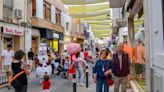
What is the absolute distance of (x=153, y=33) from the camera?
2701mm

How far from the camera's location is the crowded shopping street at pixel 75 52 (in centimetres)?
309

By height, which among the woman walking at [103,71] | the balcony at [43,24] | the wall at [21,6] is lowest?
the woman walking at [103,71]

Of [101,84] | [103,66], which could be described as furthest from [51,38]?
[103,66]

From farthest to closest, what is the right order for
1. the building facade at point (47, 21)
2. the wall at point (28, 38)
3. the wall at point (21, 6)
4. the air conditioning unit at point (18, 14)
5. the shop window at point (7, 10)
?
the building facade at point (47, 21)
the wall at point (28, 38)
the wall at point (21, 6)
the air conditioning unit at point (18, 14)
the shop window at point (7, 10)

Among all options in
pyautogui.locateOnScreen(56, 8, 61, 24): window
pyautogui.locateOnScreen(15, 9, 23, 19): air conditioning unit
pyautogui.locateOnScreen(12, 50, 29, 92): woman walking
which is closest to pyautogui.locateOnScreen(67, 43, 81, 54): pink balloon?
pyautogui.locateOnScreen(12, 50, 29, 92): woman walking

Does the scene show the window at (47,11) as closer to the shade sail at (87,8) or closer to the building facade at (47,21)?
the building facade at (47,21)

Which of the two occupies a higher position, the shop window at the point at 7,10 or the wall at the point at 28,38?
the shop window at the point at 7,10

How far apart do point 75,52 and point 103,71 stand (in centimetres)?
395

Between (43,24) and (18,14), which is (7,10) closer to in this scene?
(18,14)

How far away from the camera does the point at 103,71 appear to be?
8359 millimetres

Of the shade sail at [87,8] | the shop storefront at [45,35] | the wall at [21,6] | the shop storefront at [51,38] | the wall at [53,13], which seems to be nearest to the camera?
the wall at [21,6]

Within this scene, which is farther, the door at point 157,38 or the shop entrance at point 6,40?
the shop entrance at point 6,40

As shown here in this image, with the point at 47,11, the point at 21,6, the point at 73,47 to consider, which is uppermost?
the point at 47,11

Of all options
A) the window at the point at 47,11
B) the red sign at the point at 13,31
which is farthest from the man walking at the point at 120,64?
the window at the point at 47,11
